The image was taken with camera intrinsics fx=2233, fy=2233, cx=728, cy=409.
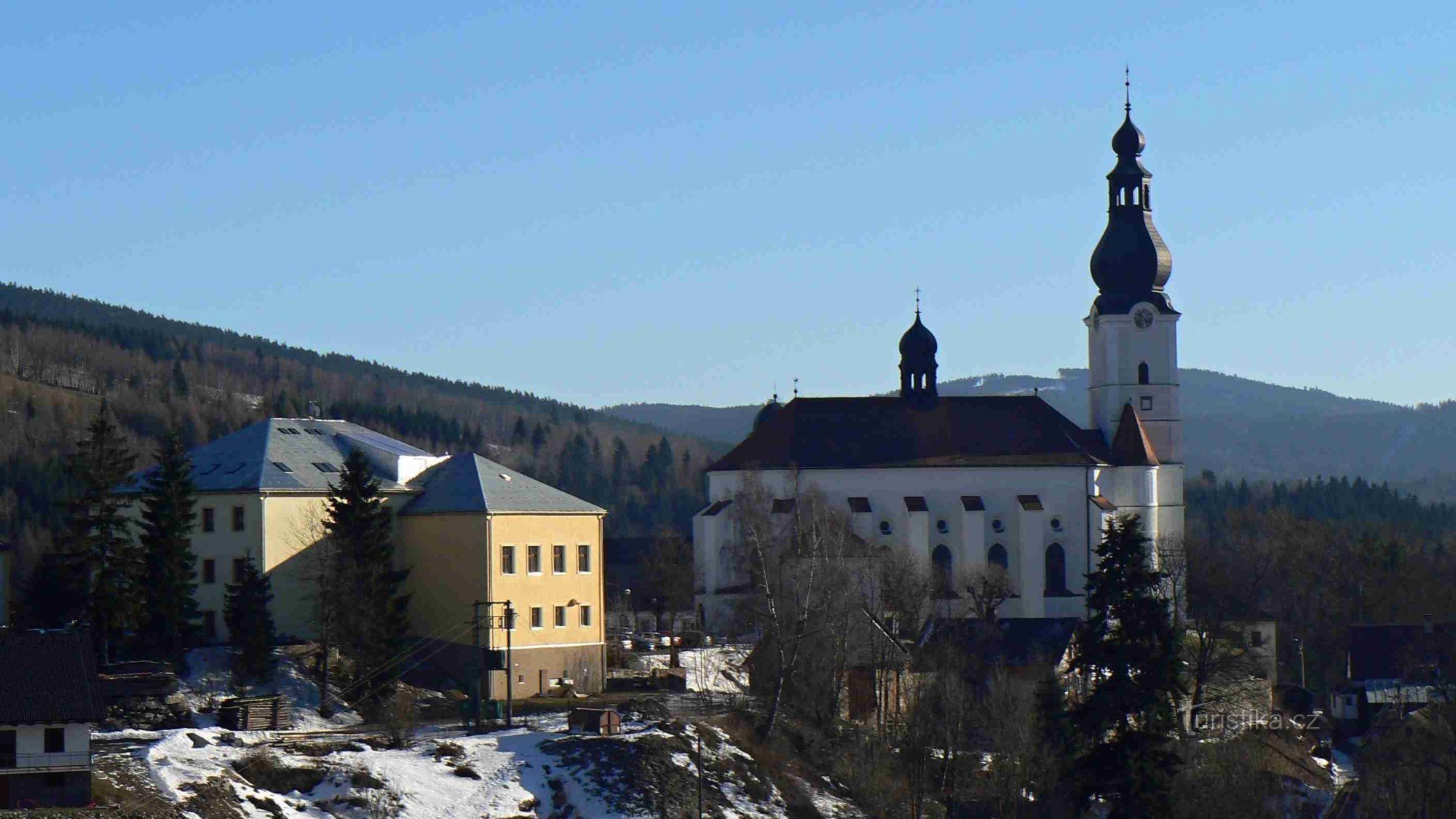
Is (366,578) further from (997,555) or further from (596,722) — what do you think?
(997,555)

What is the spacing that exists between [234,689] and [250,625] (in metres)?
1.80

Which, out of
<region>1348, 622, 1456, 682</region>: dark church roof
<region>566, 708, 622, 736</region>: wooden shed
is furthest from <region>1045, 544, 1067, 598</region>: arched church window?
<region>566, 708, 622, 736</region>: wooden shed

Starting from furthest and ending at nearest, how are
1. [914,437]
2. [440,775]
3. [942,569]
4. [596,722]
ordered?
[914,437] → [942,569] → [596,722] → [440,775]

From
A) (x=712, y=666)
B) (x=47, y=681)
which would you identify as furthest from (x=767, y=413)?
(x=47, y=681)

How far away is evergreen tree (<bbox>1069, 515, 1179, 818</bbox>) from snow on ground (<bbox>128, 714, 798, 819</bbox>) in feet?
34.3

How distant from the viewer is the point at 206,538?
195 feet

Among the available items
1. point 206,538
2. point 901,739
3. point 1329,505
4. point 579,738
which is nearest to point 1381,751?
point 901,739

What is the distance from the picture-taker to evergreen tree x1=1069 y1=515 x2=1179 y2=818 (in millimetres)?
40844

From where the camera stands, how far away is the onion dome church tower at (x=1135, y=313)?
87000mm

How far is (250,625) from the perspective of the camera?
54.4 metres

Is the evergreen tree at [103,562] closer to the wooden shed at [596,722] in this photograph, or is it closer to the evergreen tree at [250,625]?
the evergreen tree at [250,625]

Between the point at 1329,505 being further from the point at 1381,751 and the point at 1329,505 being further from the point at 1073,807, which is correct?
the point at 1073,807

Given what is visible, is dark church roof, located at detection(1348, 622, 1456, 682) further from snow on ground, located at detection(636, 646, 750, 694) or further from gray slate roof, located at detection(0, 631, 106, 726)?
gray slate roof, located at detection(0, 631, 106, 726)

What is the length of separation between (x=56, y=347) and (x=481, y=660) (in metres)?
112
